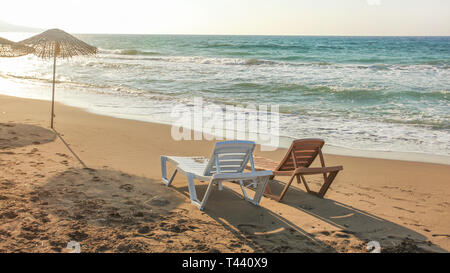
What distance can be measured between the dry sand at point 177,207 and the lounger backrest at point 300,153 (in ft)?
1.38

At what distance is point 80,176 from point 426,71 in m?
24.1

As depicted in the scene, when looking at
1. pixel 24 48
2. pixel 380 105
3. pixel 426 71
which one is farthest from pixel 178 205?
pixel 426 71

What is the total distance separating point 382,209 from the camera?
17.5 feet

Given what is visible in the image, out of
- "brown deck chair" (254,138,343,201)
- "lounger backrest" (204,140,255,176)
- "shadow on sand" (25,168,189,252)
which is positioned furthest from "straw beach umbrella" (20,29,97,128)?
"brown deck chair" (254,138,343,201)

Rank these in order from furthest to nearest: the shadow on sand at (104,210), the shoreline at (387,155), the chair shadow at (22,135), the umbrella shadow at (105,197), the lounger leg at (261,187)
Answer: the shoreline at (387,155), the chair shadow at (22,135), the lounger leg at (261,187), the umbrella shadow at (105,197), the shadow on sand at (104,210)

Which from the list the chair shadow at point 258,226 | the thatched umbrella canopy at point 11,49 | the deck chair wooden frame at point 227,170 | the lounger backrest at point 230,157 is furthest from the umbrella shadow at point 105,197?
the thatched umbrella canopy at point 11,49

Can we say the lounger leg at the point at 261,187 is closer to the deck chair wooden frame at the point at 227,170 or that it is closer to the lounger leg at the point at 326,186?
the deck chair wooden frame at the point at 227,170

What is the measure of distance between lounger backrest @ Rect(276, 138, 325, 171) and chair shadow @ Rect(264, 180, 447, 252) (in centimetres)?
39

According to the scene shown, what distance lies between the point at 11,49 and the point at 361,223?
8.55m

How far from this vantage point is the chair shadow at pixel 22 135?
23.2 feet

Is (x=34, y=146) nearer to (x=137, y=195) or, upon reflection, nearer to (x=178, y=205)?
(x=137, y=195)
